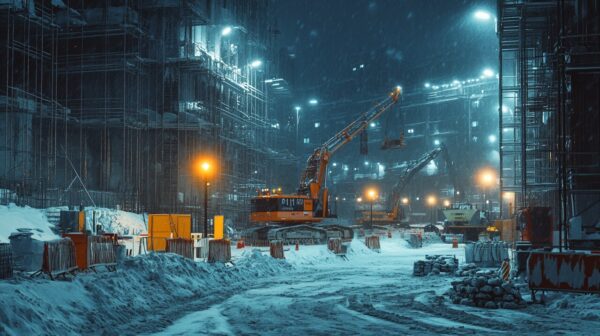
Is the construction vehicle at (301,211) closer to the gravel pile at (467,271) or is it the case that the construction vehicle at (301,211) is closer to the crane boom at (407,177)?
the gravel pile at (467,271)

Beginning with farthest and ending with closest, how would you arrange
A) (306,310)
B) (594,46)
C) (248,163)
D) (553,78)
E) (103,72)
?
(248,163)
(103,72)
(553,78)
(594,46)
(306,310)

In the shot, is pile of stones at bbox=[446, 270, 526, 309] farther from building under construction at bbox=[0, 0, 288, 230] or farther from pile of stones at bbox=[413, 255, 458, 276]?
building under construction at bbox=[0, 0, 288, 230]

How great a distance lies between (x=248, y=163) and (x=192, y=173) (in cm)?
1071

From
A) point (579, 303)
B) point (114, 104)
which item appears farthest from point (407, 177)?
point (579, 303)

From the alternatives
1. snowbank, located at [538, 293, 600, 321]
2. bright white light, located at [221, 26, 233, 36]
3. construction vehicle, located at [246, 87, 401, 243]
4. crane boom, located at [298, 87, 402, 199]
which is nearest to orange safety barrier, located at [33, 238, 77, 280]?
snowbank, located at [538, 293, 600, 321]

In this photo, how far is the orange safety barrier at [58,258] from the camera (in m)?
15.9

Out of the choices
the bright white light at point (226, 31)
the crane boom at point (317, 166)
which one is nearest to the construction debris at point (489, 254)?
the crane boom at point (317, 166)

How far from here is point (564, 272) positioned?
1500cm

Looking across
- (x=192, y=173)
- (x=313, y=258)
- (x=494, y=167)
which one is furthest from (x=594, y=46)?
(x=494, y=167)

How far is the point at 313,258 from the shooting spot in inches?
1173

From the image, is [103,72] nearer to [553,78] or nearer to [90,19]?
[90,19]

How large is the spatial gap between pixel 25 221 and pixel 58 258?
15942 mm

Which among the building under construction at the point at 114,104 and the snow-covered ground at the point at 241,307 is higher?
the building under construction at the point at 114,104

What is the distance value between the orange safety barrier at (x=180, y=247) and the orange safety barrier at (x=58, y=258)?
5506 mm
